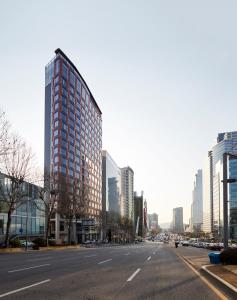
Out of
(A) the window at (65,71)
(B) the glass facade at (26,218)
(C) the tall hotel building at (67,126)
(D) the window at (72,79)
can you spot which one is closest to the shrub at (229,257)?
(B) the glass facade at (26,218)

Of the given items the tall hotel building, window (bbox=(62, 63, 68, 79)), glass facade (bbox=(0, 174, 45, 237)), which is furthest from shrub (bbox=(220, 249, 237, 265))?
window (bbox=(62, 63, 68, 79))

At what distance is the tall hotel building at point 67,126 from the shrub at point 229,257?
10340 centimetres

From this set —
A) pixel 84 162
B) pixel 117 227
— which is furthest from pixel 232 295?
pixel 117 227

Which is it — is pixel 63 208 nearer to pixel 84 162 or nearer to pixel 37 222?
pixel 37 222

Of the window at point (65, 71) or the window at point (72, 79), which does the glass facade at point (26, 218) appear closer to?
the window at point (65, 71)

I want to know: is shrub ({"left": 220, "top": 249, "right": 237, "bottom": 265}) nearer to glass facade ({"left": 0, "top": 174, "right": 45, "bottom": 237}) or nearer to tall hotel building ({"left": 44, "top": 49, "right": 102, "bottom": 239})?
glass facade ({"left": 0, "top": 174, "right": 45, "bottom": 237})

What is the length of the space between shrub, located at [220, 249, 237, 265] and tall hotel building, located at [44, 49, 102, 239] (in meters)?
103

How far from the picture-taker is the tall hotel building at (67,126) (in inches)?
5108

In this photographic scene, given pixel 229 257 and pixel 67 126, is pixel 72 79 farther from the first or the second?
pixel 229 257

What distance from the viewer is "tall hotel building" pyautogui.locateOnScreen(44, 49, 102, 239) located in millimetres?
129750

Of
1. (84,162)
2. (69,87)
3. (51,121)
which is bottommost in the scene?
(84,162)

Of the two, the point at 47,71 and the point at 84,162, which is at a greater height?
the point at 47,71

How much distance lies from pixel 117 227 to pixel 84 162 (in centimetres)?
3372

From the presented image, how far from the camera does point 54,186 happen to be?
220 ft
